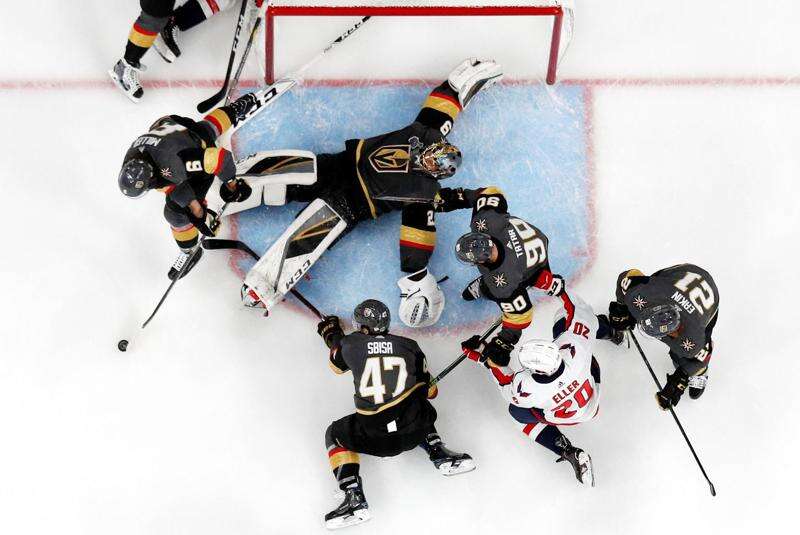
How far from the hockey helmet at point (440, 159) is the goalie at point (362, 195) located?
130 millimetres

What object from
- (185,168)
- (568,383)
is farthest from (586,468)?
(185,168)

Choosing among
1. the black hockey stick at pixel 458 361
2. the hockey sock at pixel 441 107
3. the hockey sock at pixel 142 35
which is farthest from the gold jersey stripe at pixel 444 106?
the hockey sock at pixel 142 35

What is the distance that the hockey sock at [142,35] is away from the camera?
18.4 ft

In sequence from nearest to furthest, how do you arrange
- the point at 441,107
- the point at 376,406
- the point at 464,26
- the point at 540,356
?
the point at 540,356, the point at 376,406, the point at 441,107, the point at 464,26

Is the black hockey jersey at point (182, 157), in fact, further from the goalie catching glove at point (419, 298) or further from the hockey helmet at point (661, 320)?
the hockey helmet at point (661, 320)

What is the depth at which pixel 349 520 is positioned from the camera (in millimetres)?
5539

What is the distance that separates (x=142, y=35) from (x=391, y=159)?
5.00 ft

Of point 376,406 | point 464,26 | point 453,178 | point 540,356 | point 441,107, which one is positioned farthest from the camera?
point 464,26

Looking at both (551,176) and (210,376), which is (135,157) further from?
(551,176)

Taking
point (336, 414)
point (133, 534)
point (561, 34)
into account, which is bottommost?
point (133, 534)

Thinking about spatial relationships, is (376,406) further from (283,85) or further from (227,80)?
(227,80)

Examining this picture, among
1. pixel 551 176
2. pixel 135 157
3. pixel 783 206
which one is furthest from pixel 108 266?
pixel 783 206

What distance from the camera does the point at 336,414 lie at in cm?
583

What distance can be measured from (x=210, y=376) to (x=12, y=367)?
1071 millimetres
